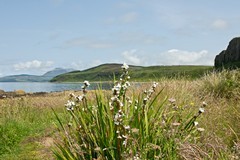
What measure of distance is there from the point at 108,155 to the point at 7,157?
18.7 ft

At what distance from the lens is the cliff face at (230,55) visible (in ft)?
378

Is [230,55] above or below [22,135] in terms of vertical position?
above

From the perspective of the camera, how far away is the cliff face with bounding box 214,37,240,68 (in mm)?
115250

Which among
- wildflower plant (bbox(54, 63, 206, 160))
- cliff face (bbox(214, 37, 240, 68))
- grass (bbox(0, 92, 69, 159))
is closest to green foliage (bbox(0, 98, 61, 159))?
grass (bbox(0, 92, 69, 159))

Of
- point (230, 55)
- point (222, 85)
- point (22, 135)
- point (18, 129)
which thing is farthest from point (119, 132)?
point (230, 55)

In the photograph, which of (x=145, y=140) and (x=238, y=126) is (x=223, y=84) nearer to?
(x=238, y=126)

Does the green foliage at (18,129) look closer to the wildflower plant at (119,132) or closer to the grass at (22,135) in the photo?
the grass at (22,135)

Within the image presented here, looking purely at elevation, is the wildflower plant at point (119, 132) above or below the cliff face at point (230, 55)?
below

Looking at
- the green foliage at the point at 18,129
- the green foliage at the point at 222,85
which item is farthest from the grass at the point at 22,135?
the green foliage at the point at 222,85

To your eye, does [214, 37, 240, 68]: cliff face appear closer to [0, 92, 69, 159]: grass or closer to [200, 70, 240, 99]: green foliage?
[200, 70, 240, 99]: green foliage

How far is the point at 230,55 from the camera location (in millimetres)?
117938

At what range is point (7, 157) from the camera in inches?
378

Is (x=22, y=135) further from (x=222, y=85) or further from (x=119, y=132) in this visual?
(x=119, y=132)

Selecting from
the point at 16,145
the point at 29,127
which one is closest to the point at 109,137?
the point at 16,145
